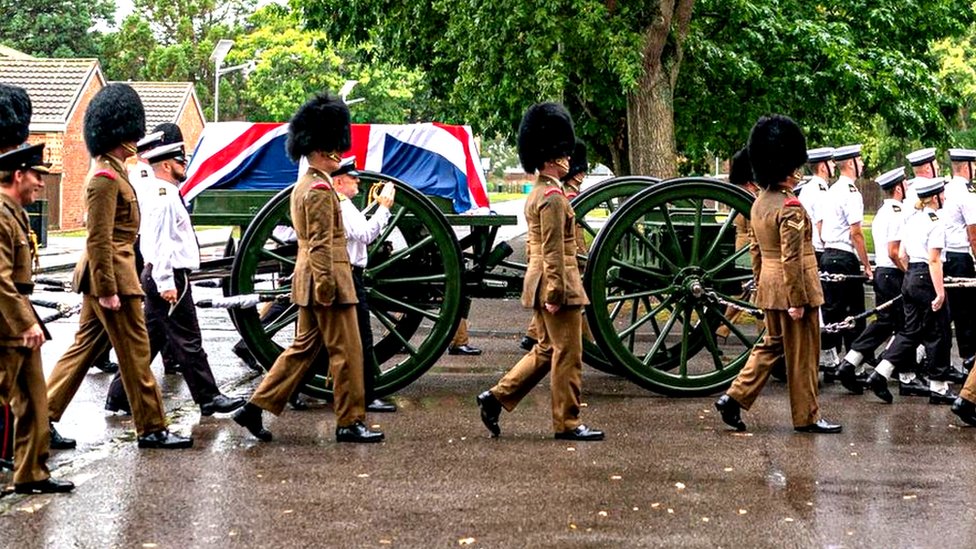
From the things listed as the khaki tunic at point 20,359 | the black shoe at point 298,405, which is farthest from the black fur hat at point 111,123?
the black shoe at point 298,405

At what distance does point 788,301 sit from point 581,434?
141cm

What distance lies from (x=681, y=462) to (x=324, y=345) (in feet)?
6.73

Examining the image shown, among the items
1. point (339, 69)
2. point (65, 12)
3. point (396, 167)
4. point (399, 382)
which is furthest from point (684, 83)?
point (65, 12)

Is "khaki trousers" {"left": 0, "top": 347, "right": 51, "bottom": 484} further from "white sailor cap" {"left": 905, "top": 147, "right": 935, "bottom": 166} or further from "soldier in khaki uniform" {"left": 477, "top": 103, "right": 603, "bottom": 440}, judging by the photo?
"white sailor cap" {"left": 905, "top": 147, "right": 935, "bottom": 166}

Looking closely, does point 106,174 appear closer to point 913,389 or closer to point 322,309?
point 322,309

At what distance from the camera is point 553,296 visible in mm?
8359

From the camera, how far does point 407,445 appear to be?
27.2 ft

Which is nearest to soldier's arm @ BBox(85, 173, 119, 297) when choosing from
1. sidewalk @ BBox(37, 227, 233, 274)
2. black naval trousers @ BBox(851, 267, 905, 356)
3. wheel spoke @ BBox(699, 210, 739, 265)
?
wheel spoke @ BBox(699, 210, 739, 265)

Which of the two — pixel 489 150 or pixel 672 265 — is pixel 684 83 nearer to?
pixel 672 265

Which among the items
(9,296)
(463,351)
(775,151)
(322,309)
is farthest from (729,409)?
(463,351)

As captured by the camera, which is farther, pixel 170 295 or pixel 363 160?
pixel 363 160

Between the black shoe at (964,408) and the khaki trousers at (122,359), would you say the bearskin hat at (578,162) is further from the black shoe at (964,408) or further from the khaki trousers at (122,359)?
the khaki trousers at (122,359)

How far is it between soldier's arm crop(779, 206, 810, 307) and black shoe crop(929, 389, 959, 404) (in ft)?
6.47

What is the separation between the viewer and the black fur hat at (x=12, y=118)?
296 inches
